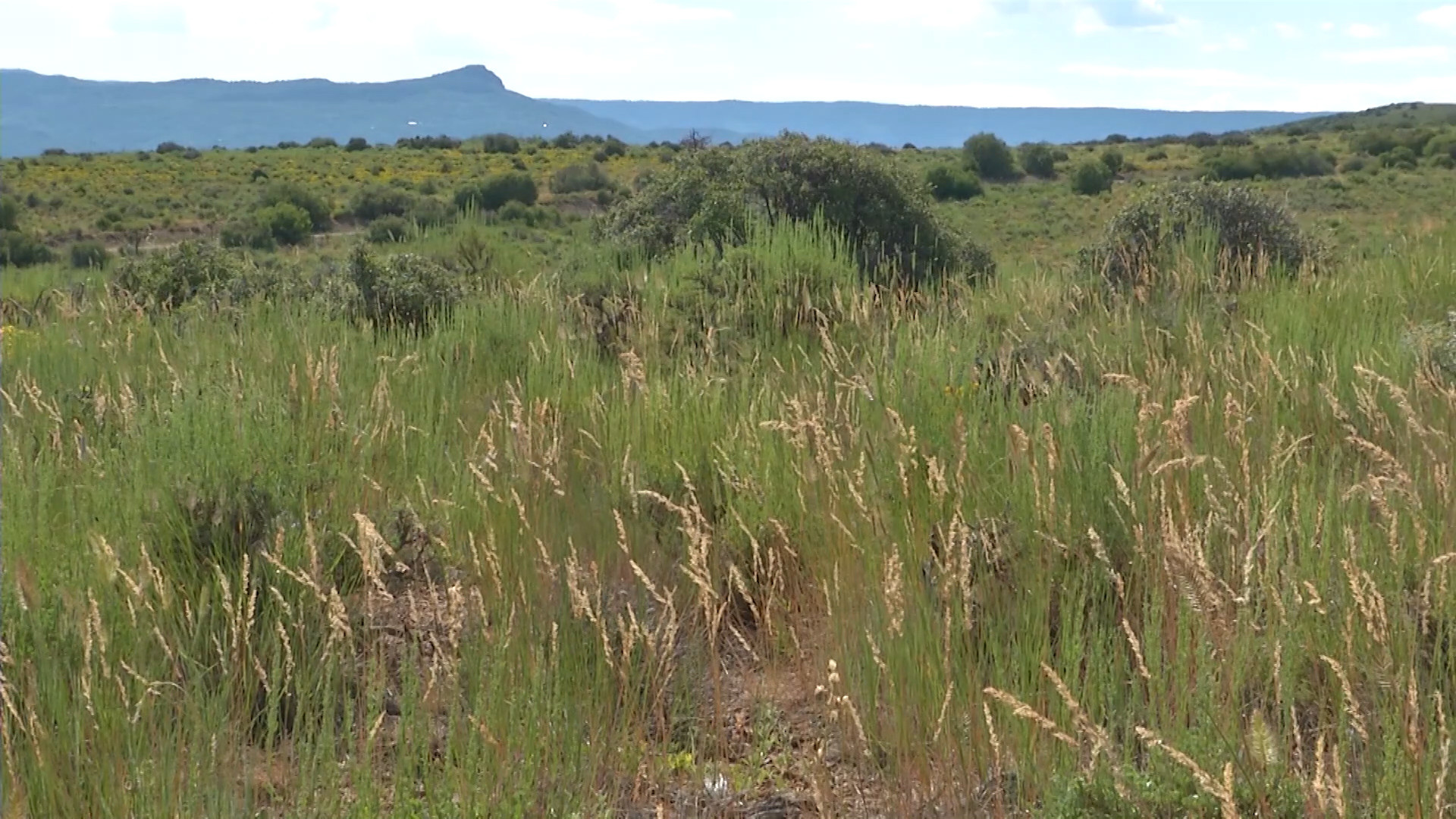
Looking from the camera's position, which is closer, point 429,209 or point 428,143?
point 429,209

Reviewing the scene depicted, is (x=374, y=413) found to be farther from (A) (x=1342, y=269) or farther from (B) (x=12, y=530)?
(A) (x=1342, y=269)

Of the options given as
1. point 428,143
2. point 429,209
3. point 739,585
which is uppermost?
point 428,143

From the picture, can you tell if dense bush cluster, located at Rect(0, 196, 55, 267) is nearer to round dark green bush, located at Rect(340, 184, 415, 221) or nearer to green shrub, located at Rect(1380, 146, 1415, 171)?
round dark green bush, located at Rect(340, 184, 415, 221)

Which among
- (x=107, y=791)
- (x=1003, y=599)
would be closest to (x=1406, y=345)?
(x=1003, y=599)

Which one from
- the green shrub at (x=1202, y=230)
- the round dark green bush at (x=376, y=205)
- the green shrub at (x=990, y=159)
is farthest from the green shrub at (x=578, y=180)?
the green shrub at (x=1202, y=230)

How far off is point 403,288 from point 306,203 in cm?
3078

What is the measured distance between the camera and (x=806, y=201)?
8836 millimetres

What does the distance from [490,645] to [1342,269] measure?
715cm

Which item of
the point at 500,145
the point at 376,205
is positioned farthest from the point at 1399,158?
the point at 500,145

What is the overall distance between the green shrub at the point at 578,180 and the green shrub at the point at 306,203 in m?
8.57

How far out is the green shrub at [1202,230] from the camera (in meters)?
8.42

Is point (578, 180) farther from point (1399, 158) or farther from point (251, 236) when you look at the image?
point (1399, 158)

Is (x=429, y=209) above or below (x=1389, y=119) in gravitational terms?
below

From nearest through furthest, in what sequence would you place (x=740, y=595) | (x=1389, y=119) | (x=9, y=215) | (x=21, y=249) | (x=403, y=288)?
(x=740, y=595) < (x=403, y=288) < (x=21, y=249) < (x=9, y=215) < (x=1389, y=119)
